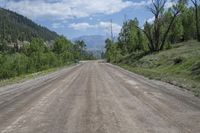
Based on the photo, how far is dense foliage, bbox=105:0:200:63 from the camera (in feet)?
225

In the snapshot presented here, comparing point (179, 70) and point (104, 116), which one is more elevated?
point (104, 116)

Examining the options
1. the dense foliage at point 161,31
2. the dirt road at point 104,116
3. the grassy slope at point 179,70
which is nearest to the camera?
the dirt road at point 104,116

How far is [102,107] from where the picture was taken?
41.6 ft

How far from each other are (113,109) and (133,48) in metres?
90.4

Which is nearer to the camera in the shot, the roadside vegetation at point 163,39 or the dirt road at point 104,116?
the dirt road at point 104,116

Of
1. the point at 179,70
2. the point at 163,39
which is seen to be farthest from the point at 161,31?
the point at 179,70

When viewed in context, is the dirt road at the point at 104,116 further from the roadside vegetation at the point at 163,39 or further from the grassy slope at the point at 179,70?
the roadside vegetation at the point at 163,39

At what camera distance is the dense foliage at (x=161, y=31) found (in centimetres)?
6869

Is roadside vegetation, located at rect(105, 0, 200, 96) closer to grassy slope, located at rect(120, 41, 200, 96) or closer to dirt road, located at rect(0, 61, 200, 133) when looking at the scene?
grassy slope, located at rect(120, 41, 200, 96)

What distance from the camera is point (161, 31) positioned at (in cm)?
7488

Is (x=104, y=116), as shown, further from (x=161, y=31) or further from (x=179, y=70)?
(x=161, y=31)

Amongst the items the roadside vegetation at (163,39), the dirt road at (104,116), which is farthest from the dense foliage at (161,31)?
the dirt road at (104,116)

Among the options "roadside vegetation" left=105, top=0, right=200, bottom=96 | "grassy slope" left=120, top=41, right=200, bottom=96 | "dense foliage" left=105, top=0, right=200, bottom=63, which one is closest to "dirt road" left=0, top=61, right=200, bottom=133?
"grassy slope" left=120, top=41, right=200, bottom=96

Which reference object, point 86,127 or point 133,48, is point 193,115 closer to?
point 86,127
